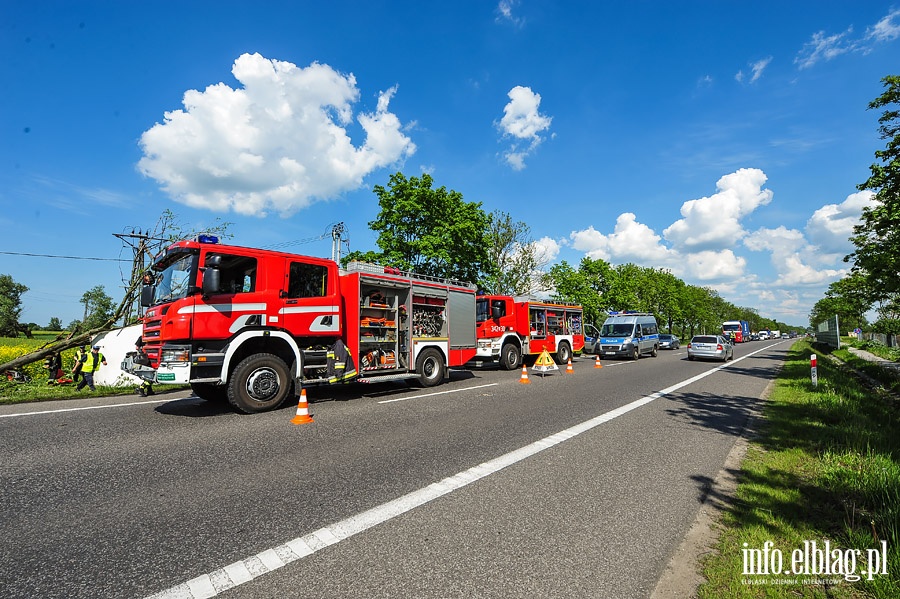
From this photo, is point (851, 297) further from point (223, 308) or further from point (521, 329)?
point (223, 308)

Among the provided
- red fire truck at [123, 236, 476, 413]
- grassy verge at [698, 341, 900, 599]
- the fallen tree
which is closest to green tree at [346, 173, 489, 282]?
the fallen tree

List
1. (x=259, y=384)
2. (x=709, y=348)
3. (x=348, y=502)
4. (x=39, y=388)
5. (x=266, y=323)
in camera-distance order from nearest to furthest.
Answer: (x=348, y=502)
(x=259, y=384)
(x=266, y=323)
(x=39, y=388)
(x=709, y=348)

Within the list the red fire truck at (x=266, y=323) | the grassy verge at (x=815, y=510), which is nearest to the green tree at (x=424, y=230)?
the red fire truck at (x=266, y=323)

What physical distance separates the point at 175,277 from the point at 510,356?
11.9m

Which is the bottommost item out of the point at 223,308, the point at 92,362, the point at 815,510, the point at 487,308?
the point at 815,510

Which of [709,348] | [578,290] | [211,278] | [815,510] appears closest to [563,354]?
[709,348]

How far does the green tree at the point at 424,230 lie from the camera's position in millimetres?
25422

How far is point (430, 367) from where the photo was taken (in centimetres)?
1155

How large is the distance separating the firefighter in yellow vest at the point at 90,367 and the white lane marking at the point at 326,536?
10.8 metres

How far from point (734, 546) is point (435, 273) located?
24009mm

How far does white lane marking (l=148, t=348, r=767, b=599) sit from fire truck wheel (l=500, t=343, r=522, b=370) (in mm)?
11178

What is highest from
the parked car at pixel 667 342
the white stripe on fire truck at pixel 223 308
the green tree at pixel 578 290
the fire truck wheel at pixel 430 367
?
the green tree at pixel 578 290

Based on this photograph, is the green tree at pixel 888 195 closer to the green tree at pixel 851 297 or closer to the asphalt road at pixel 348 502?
the green tree at pixel 851 297

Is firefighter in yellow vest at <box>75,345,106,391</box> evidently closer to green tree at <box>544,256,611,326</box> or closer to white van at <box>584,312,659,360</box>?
white van at <box>584,312,659,360</box>
